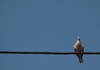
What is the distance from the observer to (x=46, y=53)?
9.51m

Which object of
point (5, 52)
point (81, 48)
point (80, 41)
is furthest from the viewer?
point (80, 41)

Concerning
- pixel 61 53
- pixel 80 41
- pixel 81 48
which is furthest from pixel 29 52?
pixel 80 41

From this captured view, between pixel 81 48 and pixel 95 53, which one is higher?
pixel 81 48

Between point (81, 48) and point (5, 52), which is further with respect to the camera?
point (81, 48)

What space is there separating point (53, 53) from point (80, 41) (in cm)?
594

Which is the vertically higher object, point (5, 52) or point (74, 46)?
point (74, 46)

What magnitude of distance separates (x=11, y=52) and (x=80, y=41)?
21.3 feet

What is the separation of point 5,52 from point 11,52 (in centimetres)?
21

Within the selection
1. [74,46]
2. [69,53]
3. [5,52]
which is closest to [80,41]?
[74,46]

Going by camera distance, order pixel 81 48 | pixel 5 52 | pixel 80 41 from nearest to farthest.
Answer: pixel 5 52
pixel 81 48
pixel 80 41

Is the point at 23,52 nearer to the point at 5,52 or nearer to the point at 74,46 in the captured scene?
the point at 5,52

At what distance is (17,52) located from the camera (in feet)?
30.6

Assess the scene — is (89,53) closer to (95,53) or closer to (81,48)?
(95,53)
